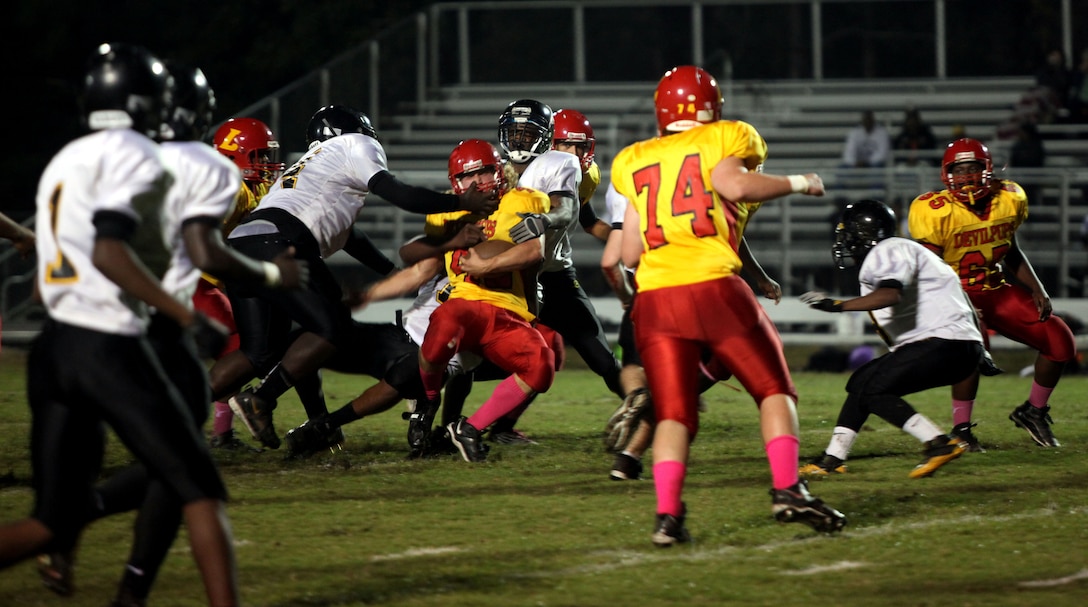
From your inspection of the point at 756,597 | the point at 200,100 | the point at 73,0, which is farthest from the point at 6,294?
the point at 756,597

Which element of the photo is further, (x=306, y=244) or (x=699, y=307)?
(x=306, y=244)

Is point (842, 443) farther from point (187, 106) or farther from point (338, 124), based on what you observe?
point (187, 106)

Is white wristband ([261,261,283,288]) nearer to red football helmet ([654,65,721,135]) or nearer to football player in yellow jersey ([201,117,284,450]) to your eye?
red football helmet ([654,65,721,135])

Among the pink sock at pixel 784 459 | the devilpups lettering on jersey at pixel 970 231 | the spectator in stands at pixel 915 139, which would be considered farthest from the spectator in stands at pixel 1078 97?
the pink sock at pixel 784 459

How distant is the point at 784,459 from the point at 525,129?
3.38 metres

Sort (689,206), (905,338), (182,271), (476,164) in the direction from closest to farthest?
(182,271) < (689,206) < (905,338) < (476,164)

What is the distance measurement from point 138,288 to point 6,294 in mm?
12157

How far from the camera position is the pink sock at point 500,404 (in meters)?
7.14

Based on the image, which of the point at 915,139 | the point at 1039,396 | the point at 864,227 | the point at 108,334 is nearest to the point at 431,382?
the point at 864,227

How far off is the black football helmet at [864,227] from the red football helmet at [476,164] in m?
1.75

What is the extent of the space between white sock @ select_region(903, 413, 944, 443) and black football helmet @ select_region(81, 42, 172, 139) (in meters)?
3.96

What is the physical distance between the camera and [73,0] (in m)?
20.8

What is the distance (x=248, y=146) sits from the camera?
25.5 ft

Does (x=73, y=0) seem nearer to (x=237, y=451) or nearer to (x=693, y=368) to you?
(x=237, y=451)
